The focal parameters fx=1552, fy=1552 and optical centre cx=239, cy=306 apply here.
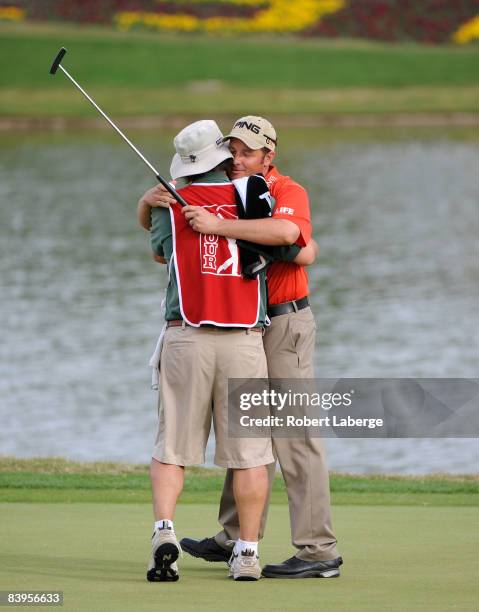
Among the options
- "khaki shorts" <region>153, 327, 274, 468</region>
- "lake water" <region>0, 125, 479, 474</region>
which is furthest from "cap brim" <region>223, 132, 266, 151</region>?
"lake water" <region>0, 125, 479, 474</region>

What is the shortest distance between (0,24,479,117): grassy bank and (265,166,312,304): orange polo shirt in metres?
39.4

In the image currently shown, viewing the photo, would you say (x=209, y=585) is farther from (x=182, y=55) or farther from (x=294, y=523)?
(x=182, y=55)

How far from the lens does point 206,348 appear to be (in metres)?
5.22

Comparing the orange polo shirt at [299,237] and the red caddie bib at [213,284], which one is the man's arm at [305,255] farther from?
the red caddie bib at [213,284]

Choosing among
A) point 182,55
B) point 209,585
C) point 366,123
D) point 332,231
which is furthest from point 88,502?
point 182,55

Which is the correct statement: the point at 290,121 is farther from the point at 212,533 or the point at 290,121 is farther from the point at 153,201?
the point at 153,201

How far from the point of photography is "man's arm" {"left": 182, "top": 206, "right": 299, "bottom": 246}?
518 cm

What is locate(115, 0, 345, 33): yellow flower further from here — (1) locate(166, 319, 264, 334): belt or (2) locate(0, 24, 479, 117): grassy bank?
(1) locate(166, 319, 264, 334): belt

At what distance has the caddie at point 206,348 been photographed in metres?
5.20

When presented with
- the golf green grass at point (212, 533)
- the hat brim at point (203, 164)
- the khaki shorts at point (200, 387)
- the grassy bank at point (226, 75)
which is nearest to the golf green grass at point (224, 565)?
the golf green grass at point (212, 533)

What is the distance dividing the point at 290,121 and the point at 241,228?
133 feet

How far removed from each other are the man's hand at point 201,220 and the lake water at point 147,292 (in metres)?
5.43

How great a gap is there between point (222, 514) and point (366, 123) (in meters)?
40.6

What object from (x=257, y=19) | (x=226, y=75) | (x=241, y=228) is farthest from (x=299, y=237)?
(x=257, y=19)
